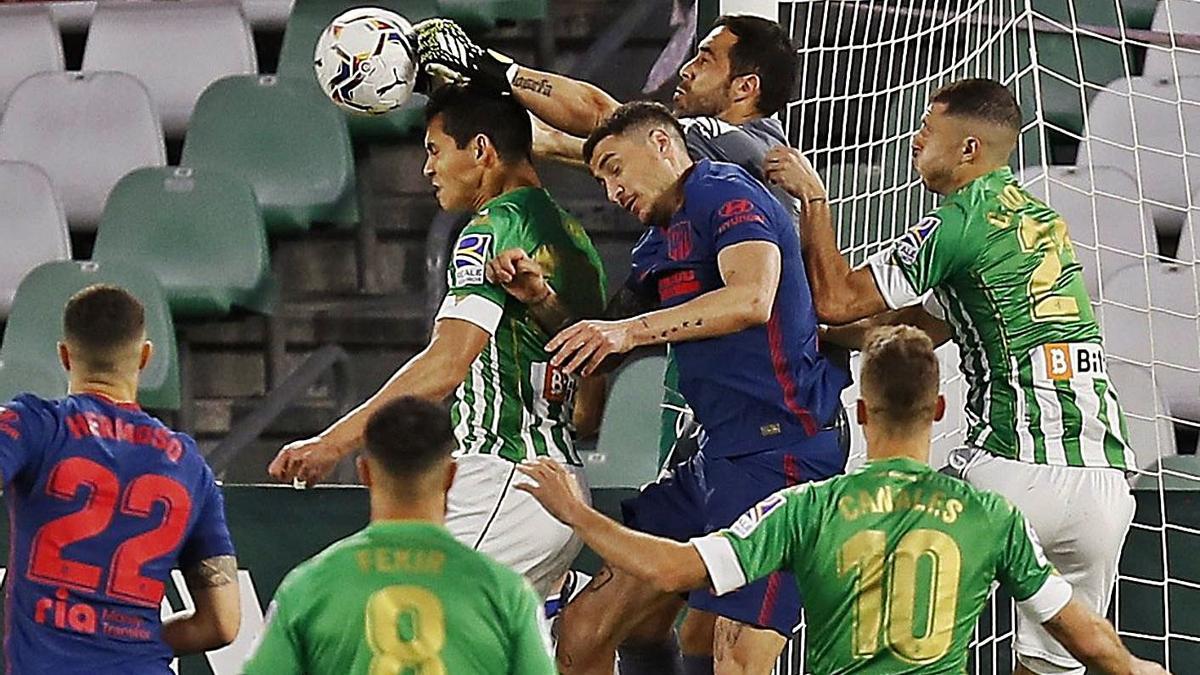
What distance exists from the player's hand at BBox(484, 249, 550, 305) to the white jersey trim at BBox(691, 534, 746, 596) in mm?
972

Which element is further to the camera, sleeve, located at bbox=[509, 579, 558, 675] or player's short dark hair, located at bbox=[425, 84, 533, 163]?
player's short dark hair, located at bbox=[425, 84, 533, 163]

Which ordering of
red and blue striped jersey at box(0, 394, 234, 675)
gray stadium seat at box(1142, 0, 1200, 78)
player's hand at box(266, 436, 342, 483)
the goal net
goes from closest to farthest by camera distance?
1. red and blue striped jersey at box(0, 394, 234, 675)
2. player's hand at box(266, 436, 342, 483)
3. the goal net
4. gray stadium seat at box(1142, 0, 1200, 78)

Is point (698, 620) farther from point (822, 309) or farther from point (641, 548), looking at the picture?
point (641, 548)

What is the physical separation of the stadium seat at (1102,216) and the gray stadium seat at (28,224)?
3.13m

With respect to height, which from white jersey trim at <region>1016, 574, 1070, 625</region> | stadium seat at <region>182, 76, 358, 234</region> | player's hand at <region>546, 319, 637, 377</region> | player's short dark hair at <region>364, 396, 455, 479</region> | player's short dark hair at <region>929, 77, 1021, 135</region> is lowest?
white jersey trim at <region>1016, 574, 1070, 625</region>

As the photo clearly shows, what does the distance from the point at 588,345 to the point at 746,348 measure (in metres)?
0.46

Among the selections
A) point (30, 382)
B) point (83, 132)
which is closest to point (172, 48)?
point (83, 132)

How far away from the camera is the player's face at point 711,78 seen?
4.49m

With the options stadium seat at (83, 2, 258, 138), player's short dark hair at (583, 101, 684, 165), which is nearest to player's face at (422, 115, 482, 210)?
player's short dark hair at (583, 101, 684, 165)

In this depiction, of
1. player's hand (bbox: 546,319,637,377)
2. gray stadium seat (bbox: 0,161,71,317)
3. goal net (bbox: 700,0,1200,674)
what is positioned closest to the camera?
player's hand (bbox: 546,319,637,377)

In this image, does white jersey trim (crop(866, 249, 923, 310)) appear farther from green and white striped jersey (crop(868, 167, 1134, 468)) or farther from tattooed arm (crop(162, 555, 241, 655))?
tattooed arm (crop(162, 555, 241, 655))

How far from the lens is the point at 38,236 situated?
667cm

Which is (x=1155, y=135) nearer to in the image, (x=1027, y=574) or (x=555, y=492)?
(x=1027, y=574)

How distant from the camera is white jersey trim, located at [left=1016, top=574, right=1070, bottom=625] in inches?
130
